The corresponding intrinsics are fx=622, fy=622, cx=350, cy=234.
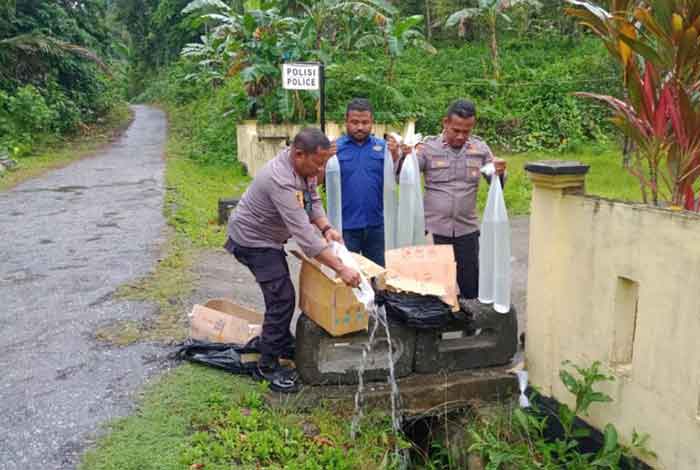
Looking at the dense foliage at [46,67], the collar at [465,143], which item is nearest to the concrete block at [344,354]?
the collar at [465,143]

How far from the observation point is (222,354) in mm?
4211

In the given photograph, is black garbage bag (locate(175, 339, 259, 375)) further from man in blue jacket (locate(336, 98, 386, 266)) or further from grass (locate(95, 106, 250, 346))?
man in blue jacket (locate(336, 98, 386, 266))

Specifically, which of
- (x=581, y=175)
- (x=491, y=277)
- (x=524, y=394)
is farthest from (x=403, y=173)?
(x=524, y=394)

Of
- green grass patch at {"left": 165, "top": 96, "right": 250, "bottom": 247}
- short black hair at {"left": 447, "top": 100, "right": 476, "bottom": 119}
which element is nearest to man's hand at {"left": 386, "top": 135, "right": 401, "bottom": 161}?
short black hair at {"left": 447, "top": 100, "right": 476, "bottom": 119}

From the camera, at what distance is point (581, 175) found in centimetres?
353

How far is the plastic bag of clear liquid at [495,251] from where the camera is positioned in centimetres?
393

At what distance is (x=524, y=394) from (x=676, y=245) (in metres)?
1.58

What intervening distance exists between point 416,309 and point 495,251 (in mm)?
628

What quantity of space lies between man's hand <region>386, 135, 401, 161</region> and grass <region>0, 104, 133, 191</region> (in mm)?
9437

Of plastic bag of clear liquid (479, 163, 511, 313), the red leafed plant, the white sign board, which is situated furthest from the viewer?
the white sign board

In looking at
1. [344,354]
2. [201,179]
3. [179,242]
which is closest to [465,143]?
[344,354]

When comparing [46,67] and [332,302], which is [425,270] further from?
[46,67]

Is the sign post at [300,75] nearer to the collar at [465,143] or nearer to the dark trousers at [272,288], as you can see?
the collar at [465,143]

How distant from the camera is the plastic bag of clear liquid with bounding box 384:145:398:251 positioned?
4.54m
